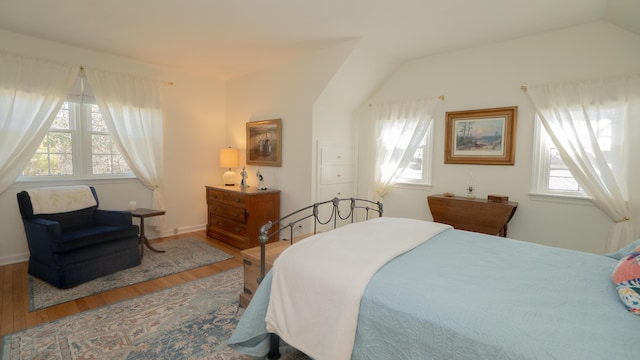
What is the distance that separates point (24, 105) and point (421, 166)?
5.04m

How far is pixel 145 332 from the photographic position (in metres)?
2.26

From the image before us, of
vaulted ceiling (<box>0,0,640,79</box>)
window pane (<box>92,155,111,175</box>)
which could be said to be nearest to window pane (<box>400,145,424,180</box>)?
vaulted ceiling (<box>0,0,640,79</box>)

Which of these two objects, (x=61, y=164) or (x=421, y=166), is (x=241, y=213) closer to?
(x=61, y=164)

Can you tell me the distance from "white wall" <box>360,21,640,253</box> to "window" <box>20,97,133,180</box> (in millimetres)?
4201

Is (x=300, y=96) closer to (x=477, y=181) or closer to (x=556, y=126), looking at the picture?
(x=477, y=181)

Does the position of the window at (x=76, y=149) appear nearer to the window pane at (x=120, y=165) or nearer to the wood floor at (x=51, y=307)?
the window pane at (x=120, y=165)

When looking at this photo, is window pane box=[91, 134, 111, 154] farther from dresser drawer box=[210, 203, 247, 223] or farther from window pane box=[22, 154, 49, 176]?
dresser drawer box=[210, 203, 247, 223]

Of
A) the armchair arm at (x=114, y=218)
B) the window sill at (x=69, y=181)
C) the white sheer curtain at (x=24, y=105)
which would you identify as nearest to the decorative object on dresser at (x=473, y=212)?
the armchair arm at (x=114, y=218)

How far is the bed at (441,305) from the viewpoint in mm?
1087

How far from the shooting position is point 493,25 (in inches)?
123

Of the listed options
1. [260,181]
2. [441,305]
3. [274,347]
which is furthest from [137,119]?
[441,305]

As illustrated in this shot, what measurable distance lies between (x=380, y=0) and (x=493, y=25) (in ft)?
4.42

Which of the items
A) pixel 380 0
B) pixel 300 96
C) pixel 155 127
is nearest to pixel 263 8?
pixel 380 0

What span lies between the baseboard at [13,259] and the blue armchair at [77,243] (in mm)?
659
